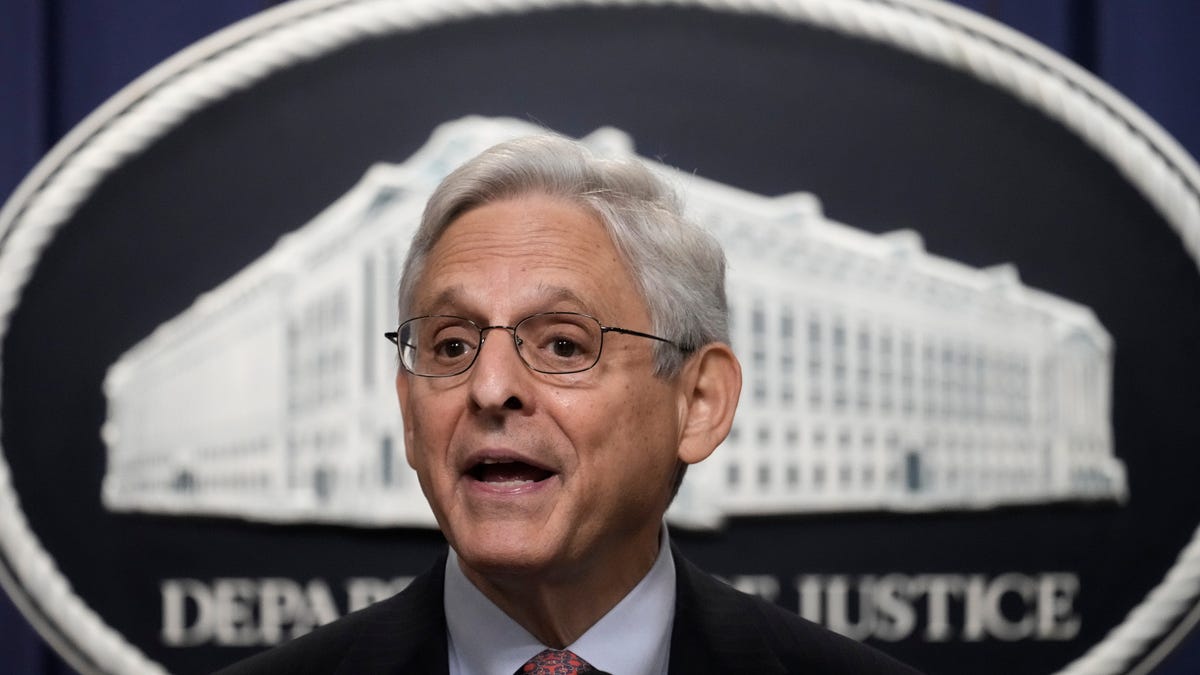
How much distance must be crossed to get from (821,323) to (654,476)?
51 cm

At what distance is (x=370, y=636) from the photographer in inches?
45.8

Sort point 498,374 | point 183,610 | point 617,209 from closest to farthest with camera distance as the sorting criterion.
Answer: point 498,374 < point 617,209 < point 183,610

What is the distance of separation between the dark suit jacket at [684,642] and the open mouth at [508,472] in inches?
8.1

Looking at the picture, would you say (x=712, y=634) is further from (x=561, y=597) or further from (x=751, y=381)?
(x=751, y=381)

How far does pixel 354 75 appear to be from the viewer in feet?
4.91

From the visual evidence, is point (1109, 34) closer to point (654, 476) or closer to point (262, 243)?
point (654, 476)

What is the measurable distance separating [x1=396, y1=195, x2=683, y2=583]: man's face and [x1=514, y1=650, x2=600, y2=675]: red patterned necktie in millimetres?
70

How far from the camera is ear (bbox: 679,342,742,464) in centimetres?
115

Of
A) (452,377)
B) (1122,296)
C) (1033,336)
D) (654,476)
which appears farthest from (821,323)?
(452,377)

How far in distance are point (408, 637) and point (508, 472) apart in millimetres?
230

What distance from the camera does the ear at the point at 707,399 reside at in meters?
1.15

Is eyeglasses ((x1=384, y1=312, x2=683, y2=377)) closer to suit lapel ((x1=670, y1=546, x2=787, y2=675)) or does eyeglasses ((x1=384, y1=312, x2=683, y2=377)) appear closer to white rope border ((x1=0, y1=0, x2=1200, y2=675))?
suit lapel ((x1=670, y1=546, x2=787, y2=675))

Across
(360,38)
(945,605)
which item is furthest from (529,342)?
(945,605)

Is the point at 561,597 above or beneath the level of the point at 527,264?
beneath
